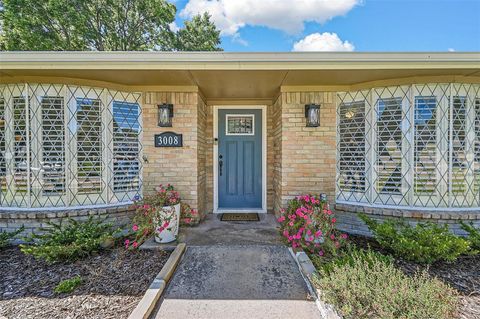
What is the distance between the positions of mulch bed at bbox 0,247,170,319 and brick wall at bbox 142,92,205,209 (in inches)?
41.4

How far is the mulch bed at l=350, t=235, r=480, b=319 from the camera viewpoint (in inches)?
74.4

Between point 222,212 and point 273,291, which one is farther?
point 222,212

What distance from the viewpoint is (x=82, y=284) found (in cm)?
221

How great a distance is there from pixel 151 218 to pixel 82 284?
887 mm

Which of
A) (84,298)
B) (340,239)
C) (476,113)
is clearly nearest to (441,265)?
(340,239)

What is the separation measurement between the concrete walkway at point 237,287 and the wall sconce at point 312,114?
177cm

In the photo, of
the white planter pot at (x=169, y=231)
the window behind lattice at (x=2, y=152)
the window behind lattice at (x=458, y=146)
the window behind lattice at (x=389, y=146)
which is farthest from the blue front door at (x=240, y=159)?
the window behind lattice at (x=2, y=152)

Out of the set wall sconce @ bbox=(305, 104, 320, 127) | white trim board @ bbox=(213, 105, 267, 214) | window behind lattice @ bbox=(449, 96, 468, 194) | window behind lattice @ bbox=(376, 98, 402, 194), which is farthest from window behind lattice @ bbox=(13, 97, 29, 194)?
window behind lattice @ bbox=(449, 96, 468, 194)

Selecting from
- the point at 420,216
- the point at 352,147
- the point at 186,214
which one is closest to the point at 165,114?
the point at 186,214

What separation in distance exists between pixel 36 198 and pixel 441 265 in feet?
16.2

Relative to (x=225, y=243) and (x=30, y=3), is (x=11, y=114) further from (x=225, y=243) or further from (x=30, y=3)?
(x=30, y=3)

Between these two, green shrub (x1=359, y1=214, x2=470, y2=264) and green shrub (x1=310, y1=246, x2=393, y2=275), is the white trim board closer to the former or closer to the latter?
green shrub (x1=310, y1=246, x2=393, y2=275)

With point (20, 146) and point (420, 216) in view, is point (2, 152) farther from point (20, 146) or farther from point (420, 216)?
point (420, 216)

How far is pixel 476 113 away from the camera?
10.6 feet
